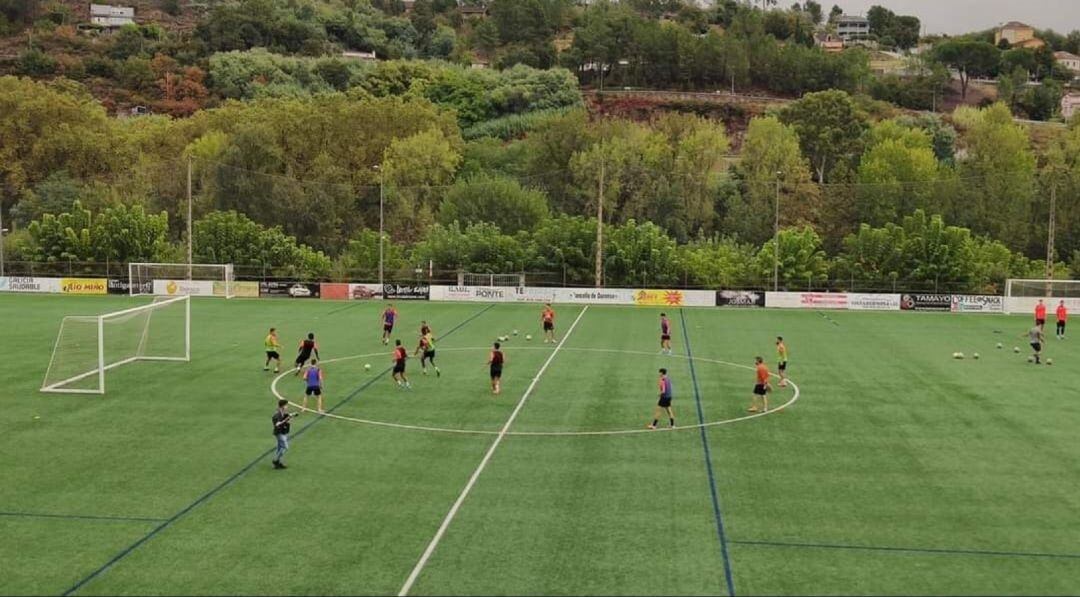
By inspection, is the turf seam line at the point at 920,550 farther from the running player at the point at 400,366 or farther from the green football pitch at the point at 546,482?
the running player at the point at 400,366

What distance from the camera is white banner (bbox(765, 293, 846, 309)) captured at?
60544 millimetres

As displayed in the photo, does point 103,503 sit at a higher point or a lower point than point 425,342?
lower

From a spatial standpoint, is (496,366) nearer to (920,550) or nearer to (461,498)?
(461,498)

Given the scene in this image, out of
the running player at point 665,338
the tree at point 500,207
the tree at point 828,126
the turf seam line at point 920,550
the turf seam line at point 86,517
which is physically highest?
the tree at point 828,126

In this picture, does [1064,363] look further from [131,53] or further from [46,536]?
[131,53]

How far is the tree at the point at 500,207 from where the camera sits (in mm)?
82562

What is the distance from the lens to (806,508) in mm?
18328

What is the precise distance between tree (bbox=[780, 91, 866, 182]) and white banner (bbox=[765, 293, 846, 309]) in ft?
184

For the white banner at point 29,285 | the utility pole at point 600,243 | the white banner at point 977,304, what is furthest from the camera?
the utility pole at point 600,243

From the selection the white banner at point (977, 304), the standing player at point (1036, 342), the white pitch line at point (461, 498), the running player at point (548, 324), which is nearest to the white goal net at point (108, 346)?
the white pitch line at point (461, 498)

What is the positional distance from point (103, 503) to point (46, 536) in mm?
1843

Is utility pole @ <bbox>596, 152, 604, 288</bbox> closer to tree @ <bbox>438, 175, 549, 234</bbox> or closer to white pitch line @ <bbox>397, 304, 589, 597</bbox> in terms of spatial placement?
tree @ <bbox>438, 175, 549, 234</bbox>

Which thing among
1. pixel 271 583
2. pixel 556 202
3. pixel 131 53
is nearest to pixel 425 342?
pixel 271 583

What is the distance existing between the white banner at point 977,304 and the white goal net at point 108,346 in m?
46.2
